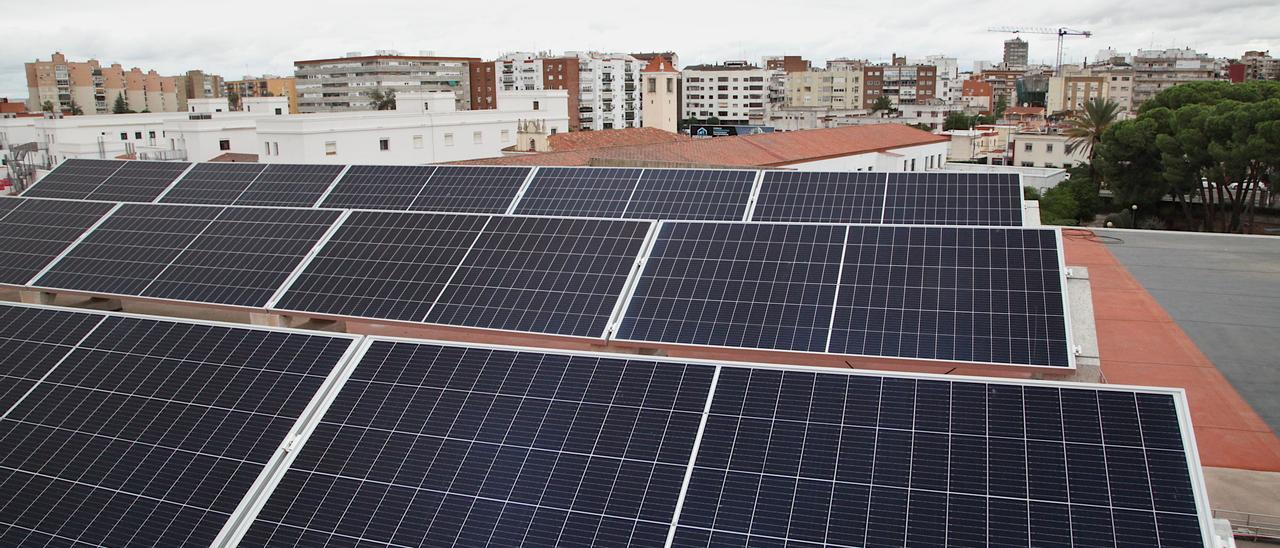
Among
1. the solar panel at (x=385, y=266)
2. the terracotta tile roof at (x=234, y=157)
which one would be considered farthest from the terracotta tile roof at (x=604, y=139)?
the solar panel at (x=385, y=266)

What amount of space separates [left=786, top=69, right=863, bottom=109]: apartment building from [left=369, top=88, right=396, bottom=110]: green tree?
67309mm

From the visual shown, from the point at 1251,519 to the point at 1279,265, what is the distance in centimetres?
1631

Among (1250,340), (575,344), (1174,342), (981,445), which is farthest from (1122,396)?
(1250,340)

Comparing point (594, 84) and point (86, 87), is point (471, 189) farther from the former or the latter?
point (86, 87)

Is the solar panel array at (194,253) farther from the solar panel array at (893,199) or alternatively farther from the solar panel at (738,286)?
the solar panel array at (893,199)

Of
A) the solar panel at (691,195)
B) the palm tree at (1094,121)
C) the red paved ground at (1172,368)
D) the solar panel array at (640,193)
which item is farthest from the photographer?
the palm tree at (1094,121)

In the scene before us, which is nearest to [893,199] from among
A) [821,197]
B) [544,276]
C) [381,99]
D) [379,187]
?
[821,197]

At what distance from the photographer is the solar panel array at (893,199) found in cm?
1934

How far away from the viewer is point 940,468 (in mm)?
7293

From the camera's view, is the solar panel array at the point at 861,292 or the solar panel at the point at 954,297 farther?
the solar panel array at the point at 861,292

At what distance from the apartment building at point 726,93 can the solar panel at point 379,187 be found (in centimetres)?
12291

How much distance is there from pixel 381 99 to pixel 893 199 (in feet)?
429

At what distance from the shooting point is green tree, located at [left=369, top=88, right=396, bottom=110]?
422 ft

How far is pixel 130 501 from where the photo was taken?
8180 mm
